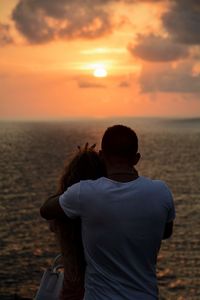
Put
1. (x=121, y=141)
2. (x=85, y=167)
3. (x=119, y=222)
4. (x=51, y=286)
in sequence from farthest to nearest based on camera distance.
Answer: (x=51, y=286)
(x=85, y=167)
(x=121, y=141)
(x=119, y=222)

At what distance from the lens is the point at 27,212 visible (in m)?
60.9

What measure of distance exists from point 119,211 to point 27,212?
58.1m

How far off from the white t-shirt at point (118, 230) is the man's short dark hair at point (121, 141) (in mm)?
240

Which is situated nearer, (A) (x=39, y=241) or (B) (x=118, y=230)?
(B) (x=118, y=230)

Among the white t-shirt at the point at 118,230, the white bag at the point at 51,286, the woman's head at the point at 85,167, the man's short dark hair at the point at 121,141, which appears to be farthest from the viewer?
the white bag at the point at 51,286

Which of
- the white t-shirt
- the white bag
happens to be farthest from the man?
the white bag

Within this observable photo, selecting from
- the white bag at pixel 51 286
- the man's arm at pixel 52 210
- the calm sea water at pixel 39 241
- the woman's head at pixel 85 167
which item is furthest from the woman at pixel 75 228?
the calm sea water at pixel 39 241

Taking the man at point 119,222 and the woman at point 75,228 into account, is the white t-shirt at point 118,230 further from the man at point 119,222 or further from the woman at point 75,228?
the woman at point 75,228

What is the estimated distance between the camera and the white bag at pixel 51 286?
14.5 feet

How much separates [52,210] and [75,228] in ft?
0.89

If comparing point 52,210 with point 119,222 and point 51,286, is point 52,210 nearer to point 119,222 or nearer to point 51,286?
point 119,222

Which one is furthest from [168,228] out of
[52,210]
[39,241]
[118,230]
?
[39,241]

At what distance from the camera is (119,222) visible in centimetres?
392

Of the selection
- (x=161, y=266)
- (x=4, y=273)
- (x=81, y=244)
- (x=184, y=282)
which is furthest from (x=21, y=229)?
(x=81, y=244)
